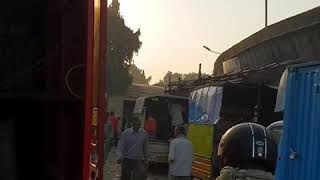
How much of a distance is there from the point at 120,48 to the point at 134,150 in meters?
48.6

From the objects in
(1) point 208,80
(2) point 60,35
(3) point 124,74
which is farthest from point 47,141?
(3) point 124,74

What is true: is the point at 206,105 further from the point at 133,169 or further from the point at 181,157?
the point at 181,157

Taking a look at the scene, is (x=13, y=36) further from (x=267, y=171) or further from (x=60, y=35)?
(x=267, y=171)

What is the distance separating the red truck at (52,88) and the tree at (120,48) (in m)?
51.5

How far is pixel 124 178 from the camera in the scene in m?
12.6

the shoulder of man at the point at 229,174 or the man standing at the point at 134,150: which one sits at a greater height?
the shoulder of man at the point at 229,174

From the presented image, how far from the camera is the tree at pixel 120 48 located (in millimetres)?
56938

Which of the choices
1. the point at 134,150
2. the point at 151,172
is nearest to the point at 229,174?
the point at 134,150

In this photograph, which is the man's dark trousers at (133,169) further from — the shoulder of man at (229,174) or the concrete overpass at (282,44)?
the shoulder of man at (229,174)

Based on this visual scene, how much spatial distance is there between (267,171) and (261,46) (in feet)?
67.5

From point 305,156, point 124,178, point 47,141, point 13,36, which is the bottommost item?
point 124,178

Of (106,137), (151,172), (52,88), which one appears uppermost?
(52,88)

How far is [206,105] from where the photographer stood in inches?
610

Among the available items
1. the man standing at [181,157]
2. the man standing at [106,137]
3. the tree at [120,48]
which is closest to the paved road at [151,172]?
the man standing at [106,137]
